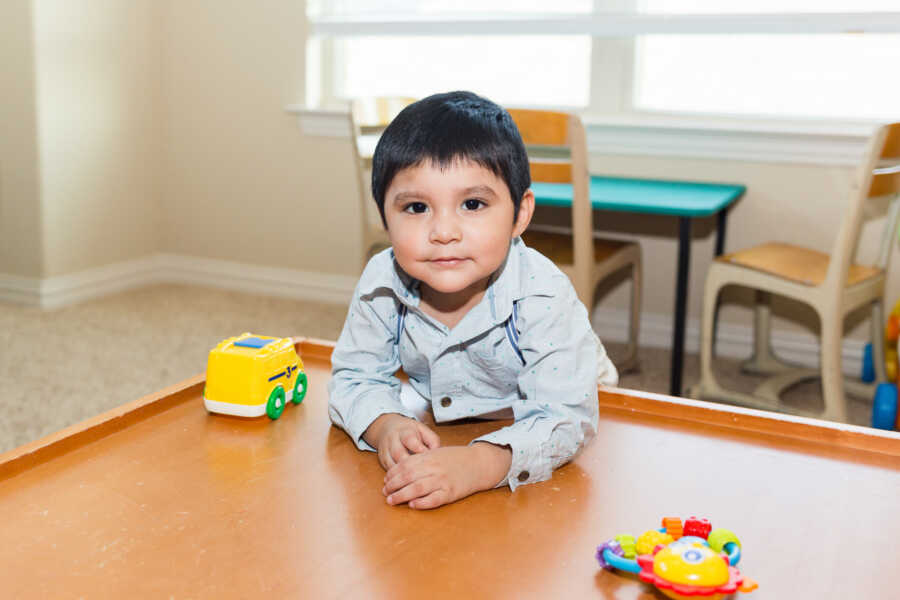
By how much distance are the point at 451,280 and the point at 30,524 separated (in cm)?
42

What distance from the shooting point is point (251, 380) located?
38.2 inches

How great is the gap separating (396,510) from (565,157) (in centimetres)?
154

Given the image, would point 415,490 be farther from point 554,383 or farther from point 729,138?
point 729,138

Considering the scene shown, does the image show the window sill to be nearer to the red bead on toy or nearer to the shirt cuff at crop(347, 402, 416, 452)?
the shirt cuff at crop(347, 402, 416, 452)

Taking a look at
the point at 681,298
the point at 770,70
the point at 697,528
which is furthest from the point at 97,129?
the point at 697,528

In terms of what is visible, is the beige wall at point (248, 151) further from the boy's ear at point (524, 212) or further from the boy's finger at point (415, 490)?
the boy's finger at point (415, 490)

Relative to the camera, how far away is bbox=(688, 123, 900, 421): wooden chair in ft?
6.75

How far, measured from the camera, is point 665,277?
287cm

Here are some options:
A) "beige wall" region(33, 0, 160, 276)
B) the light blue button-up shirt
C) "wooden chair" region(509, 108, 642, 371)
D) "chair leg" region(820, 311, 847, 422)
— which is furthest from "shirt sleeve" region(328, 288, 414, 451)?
"beige wall" region(33, 0, 160, 276)

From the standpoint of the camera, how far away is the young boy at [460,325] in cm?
85

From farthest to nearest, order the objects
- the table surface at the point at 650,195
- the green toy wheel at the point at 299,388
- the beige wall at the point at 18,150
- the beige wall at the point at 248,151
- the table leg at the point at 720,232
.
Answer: the beige wall at the point at 248,151 → the beige wall at the point at 18,150 → the table leg at the point at 720,232 → the table surface at the point at 650,195 → the green toy wheel at the point at 299,388

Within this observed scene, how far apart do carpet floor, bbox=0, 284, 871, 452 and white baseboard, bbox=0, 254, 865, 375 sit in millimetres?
51

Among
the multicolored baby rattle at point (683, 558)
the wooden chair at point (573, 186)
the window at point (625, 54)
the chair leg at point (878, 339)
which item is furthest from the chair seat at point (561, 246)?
the multicolored baby rattle at point (683, 558)

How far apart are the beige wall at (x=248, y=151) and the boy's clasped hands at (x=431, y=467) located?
7.93 feet
